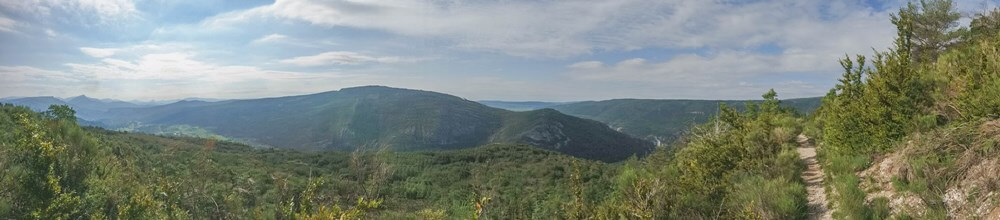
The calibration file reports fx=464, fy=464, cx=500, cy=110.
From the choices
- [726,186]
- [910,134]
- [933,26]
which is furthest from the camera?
[933,26]

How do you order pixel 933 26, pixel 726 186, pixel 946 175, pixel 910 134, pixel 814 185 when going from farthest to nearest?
1. pixel 933 26
2. pixel 726 186
3. pixel 814 185
4. pixel 910 134
5. pixel 946 175

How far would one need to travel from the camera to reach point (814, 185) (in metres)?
12.7

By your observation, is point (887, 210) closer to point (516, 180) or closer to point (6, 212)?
point (6, 212)

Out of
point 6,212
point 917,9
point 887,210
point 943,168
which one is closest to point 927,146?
point 943,168

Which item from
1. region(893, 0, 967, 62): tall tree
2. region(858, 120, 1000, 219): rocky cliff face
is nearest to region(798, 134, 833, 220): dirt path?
region(858, 120, 1000, 219): rocky cliff face

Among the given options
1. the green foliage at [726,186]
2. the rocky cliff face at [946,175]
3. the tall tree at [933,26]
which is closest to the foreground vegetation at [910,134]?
the rocky cliff face at [946,175]

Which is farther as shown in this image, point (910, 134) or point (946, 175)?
point (910, 134)

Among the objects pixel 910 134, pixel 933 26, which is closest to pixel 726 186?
pixel 910 134

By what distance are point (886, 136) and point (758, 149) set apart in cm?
564

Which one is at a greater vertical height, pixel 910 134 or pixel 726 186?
pixel 910 134

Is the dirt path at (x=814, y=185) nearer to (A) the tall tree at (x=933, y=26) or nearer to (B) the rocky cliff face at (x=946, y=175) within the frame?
(B) the rocky cliff face at (x=946, y=175)

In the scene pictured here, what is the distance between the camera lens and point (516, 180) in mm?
65812

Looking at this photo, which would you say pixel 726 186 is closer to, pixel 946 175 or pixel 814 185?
pixel 814 185

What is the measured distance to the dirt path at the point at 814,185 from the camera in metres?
10.6
